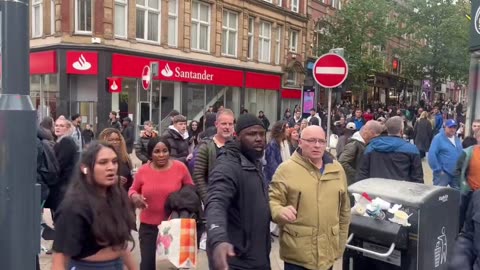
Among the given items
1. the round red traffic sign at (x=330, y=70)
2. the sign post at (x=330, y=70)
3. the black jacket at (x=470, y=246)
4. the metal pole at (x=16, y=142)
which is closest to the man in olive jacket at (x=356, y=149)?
the sign post at (x=330, y=70)

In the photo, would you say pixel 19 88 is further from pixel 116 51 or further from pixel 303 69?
pixel 303 69

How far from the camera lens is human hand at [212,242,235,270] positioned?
2541 millimetres

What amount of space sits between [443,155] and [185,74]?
17.0 meters

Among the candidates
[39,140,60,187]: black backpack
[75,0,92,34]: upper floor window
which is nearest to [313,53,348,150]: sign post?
[39,140,60,187]: black backpack

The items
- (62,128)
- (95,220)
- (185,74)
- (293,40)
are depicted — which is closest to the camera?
(95,220)

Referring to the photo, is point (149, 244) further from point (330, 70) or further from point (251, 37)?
point (251, 37)

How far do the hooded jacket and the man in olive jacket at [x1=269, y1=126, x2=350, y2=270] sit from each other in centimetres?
208

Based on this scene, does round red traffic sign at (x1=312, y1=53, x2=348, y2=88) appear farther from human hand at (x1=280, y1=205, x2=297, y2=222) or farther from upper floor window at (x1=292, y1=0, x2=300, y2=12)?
upper floor window at (x1=292, y1=0, x2=300, y2=12)

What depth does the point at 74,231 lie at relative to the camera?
2.73m

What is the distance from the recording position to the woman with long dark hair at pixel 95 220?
2.74 meters

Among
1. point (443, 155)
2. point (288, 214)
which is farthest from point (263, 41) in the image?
point (288, 214)

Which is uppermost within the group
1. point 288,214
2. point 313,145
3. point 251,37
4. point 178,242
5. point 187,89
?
point 251,37

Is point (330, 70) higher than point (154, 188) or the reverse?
higher

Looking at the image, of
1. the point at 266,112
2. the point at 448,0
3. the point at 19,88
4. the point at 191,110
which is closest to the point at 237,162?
the point at 19,88
